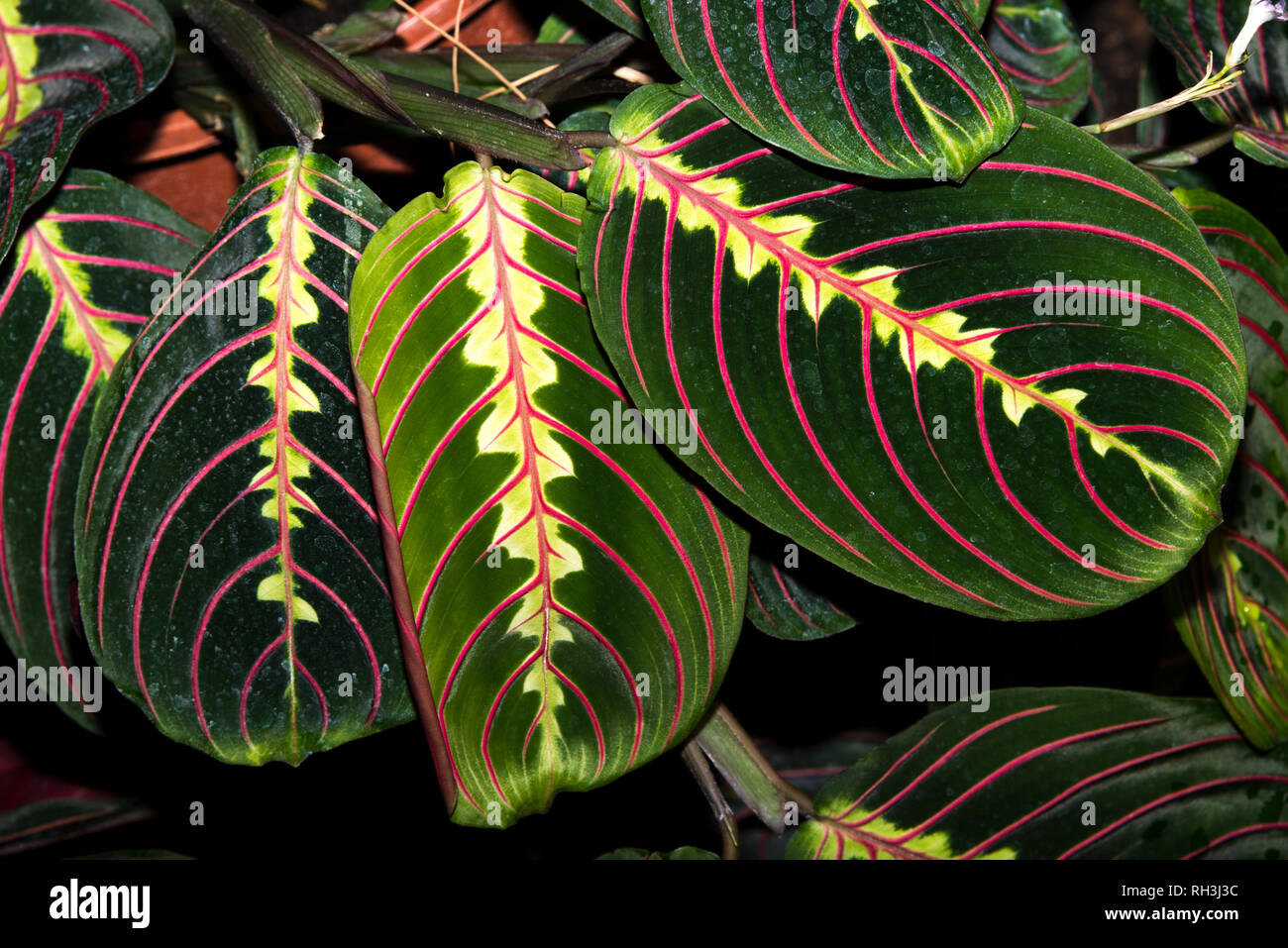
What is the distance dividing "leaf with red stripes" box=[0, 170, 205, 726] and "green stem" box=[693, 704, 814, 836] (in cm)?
64

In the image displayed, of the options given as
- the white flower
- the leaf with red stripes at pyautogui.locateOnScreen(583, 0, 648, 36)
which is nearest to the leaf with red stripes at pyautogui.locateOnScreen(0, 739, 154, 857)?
the leaf with red stripes at pyautogui.locateOnScreen(583, 0, 648, 36)

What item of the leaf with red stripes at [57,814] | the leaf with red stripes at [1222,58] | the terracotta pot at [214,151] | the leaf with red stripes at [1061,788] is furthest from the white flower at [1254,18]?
the leaf with red stripes at [57,814]

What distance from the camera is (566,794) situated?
141 centimetres

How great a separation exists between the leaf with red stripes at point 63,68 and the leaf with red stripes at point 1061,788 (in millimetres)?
952

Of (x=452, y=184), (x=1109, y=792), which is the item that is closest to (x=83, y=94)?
(x=452, y=184)

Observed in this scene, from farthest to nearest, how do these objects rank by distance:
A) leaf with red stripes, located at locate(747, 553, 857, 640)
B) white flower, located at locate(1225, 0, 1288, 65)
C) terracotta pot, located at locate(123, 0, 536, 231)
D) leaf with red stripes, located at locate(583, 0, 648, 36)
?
terracotta pot, located at locate(123, 0, 536, 231) < leaf with red stripes, located at locate(747, 553, 857, 640) < leaf with red stripes, located at locate(583, 0, 648, 36) < white flower, located at locate(1225, 0, 1288, 65)

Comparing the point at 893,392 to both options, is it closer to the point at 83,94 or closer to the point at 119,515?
the point at 119,515

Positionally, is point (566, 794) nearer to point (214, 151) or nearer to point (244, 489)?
point (244, 489)

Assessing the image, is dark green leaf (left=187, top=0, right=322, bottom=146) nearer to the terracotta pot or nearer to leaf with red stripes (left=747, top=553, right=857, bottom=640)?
the terracotta pot

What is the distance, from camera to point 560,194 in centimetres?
86

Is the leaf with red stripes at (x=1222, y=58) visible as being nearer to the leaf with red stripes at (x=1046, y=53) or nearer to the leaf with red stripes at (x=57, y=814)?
the leaf with red stripes at (x=1046, y=53)

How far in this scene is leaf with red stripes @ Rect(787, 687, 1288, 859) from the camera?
3.35ft

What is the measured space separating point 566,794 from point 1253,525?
913 mm

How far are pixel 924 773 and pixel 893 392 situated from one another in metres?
0.46
